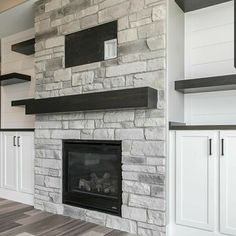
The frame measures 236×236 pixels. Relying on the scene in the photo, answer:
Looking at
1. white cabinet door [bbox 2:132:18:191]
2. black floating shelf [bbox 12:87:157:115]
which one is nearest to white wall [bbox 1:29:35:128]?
white cabinet door [bbox 2:132:18:191]

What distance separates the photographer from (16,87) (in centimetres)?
427

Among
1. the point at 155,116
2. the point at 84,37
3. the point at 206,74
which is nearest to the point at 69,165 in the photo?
the point at 155,116

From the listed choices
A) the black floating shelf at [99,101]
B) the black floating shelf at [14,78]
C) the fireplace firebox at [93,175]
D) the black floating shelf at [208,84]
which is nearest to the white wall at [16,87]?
the black floating shelf at [14,78]

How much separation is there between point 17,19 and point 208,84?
2740 mm

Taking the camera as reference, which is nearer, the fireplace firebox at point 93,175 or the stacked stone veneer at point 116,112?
the stacked stone veneer at point 116,112

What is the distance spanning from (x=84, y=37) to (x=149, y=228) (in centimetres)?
206

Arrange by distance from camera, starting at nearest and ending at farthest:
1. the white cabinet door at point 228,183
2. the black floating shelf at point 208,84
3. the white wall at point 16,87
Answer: the white cabinet door at point 228,183
the black floating shelf at point 208,84
the white wall at point 16,87

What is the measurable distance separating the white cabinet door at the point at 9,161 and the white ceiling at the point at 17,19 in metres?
1.57

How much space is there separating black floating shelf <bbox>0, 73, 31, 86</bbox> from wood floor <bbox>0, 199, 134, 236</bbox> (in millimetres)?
1835

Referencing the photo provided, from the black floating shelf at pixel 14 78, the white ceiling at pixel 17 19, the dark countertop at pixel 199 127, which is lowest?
the dark countertop at pixel 199 127

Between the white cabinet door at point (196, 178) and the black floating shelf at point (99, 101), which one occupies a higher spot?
the black floating shelf at point (99, 101)

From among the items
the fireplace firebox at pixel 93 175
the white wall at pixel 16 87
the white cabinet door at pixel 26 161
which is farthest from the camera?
the white wall at pixel 16 87

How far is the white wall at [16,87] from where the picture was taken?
405 centimetres

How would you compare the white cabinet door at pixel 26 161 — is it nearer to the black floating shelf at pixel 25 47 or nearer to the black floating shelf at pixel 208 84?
the black floating shelf at pixel 25 47
